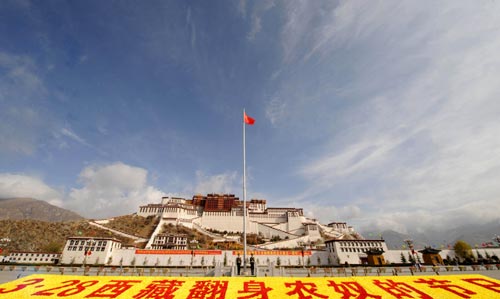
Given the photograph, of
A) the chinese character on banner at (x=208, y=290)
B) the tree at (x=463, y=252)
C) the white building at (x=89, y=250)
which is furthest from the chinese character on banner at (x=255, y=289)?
Result: the tree at (x=463, y=252)

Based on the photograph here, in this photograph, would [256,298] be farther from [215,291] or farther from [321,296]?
[321,296]

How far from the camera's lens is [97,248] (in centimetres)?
4288

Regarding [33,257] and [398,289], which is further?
[33,257]

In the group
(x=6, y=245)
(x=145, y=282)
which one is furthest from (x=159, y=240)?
(x=145, y=282)

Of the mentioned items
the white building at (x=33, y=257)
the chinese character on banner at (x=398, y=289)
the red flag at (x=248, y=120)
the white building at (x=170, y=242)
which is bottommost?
the chinese character on banner at (x=398, y=289)

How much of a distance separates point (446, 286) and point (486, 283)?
165 centimetres

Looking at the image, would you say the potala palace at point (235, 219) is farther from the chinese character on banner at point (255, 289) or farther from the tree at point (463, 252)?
the chinese character on banner at point (255, 289)

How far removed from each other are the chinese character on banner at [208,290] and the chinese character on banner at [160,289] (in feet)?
2.29

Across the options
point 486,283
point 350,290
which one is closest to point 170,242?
point 350,290

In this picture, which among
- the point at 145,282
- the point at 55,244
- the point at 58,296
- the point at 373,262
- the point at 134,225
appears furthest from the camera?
the point at 134,225

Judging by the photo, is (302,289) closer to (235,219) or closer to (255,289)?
(255,289)

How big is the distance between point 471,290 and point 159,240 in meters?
59.8

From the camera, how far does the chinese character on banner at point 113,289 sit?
285 inches

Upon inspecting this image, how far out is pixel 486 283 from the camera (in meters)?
8.11
